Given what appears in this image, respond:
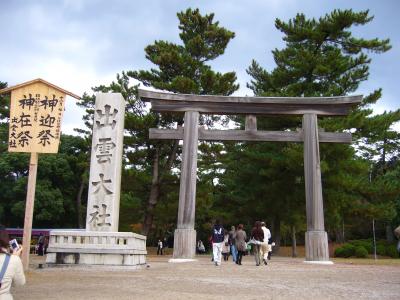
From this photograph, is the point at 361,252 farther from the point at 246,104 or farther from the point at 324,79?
the point at 246,104

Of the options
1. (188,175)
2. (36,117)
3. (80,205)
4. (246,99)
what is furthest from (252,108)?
(80,205)

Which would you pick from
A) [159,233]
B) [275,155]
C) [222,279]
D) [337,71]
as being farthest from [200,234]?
[222,279]

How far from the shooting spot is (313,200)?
1653cm

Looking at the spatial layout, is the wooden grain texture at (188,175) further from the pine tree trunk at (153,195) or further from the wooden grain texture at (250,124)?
the pine tree trunk at (153,195)

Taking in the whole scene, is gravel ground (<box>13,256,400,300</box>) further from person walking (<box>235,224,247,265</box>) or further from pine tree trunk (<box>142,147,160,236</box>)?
pine tree trunk (<box>142,147,160,236</box>)

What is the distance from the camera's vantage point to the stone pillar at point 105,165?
1301 cm

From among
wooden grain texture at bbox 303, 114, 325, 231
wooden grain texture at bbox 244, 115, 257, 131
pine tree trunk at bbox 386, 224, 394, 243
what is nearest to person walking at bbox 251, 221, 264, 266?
wooden grain texture at bbox 303, 114, 325, 231

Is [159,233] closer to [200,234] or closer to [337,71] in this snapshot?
[200,234]

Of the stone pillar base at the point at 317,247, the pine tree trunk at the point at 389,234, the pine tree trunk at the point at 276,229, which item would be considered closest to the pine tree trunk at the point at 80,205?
the pine tree trunk at the point at 276,229

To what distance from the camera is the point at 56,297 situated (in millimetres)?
6812

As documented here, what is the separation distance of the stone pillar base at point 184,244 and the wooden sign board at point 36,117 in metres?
5.78

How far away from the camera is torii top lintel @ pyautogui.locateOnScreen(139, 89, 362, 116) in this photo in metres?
17.3

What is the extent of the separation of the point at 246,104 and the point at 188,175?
3.63 metres

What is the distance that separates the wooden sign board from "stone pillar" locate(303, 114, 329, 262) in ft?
29.9
